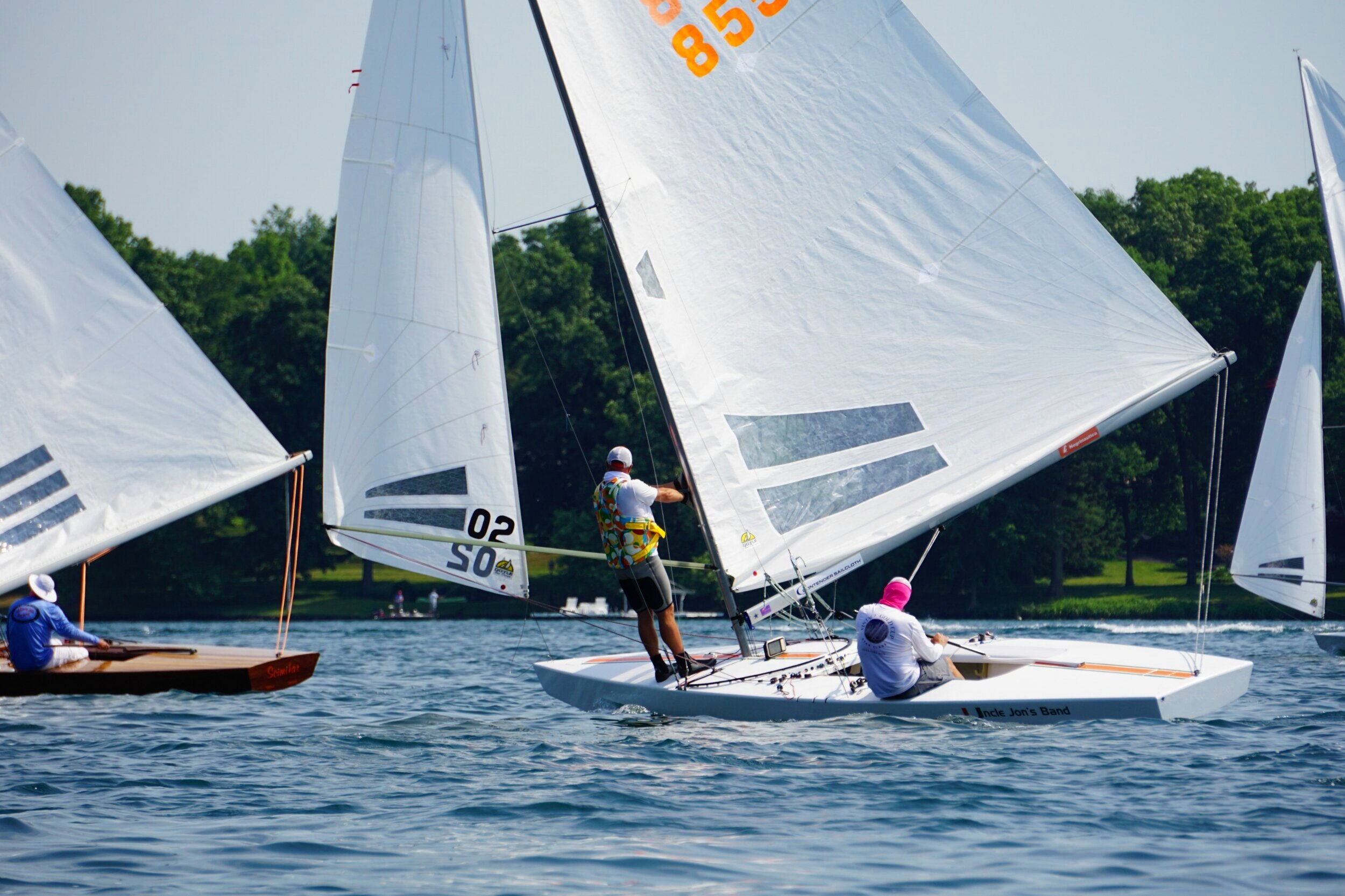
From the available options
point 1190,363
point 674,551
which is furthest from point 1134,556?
point 1190,363

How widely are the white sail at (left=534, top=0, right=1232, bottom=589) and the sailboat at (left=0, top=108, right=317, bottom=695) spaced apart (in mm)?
5065

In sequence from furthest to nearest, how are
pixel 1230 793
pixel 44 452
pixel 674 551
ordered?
pixel 674 551 < pixel 44 452 < pixel 1230 793

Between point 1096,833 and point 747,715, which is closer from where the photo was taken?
point 1096,833

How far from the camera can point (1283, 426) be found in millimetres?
25812

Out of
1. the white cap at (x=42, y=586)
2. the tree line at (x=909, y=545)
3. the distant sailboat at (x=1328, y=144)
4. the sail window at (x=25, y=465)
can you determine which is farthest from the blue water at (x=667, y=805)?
the tree line at (x=909, y=545)

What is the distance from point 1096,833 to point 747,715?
166 inches

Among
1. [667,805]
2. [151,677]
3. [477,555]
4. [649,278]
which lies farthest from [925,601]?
[667,805]

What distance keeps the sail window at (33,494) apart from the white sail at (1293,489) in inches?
759

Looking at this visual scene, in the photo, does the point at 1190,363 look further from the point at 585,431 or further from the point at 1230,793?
the point at 585,431

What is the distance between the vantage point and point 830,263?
1185cm

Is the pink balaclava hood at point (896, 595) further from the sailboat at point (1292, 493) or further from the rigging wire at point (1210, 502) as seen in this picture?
the sailboat at point (1292, 493)

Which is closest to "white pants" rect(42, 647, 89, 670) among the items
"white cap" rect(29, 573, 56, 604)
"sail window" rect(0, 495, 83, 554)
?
"white cap" rect(29, 573, 56, 604)

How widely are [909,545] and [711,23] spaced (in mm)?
40845

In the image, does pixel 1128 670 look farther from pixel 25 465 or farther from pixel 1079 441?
pixel 25 465
